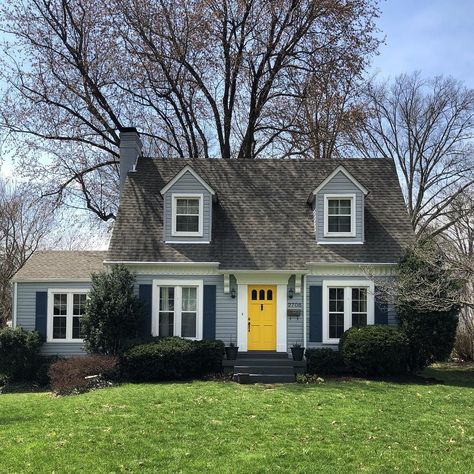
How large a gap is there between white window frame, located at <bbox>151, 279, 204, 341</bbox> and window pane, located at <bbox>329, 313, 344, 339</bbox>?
420 centimetres

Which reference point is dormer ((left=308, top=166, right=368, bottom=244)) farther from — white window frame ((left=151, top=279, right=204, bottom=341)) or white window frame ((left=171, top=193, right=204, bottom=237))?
white window frame ((left=151, top=279, right=204, bottom=341))

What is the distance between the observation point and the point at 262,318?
1897 centimetres

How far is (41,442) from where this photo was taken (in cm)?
916

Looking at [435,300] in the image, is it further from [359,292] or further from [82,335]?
[82,335]

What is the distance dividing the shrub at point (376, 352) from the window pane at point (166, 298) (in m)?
5.71

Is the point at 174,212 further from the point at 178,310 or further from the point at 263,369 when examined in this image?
the point at 263,369

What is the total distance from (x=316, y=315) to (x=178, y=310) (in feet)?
14.7

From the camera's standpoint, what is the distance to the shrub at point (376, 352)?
1670 cm

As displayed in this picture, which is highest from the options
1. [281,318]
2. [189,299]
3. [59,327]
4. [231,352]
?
[189,299]

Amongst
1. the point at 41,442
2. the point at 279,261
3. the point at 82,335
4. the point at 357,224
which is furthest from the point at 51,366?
the point at 357,224

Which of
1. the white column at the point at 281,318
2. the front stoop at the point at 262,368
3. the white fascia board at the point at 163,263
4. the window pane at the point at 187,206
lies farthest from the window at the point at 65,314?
the white column at the point at 281,318

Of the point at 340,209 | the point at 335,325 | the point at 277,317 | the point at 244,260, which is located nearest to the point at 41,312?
the point at 244,260

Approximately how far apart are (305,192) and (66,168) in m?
13.2

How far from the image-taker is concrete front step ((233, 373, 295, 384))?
1647 centimetres
